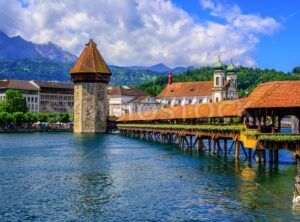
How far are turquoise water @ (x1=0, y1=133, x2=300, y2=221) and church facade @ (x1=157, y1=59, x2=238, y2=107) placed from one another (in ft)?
311

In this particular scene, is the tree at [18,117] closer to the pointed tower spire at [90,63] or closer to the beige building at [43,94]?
the pointed tower spire at [90,63]

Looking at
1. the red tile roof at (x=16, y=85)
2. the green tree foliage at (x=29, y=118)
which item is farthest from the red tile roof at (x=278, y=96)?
the red tile roof at (x=16, y=85)

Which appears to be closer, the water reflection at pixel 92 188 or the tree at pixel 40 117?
the water reflection at pixel 92 188

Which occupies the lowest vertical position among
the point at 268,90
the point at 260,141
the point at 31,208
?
the point at 31,208

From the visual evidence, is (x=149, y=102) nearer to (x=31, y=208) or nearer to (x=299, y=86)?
(x=299, y=86)

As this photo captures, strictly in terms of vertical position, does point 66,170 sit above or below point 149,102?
below

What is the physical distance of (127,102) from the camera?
140 metres

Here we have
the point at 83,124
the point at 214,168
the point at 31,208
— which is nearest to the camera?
the point at 31,208

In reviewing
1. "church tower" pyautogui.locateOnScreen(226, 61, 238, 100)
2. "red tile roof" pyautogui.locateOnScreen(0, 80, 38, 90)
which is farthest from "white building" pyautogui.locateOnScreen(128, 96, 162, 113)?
"red tile roof" pyautogui.locateOnScreen(0, 80, 38, 90)

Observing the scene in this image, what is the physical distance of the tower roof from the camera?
339ft

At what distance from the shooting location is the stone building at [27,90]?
155500 millimetres

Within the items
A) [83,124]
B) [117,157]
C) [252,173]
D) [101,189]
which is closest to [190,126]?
[117,157]

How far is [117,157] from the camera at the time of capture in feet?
156

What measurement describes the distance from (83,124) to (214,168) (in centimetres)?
6952
